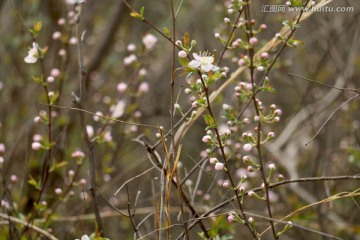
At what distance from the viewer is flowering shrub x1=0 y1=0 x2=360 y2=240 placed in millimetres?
2576

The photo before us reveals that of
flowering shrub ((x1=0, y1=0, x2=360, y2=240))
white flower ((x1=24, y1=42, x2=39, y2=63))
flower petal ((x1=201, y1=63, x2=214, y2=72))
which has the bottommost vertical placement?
flowering shrub ((x1=0, y1=0, x2=360, y2=240))

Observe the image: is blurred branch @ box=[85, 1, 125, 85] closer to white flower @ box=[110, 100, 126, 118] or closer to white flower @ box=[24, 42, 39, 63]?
white flower @ box=[110, 100, 126, 118]

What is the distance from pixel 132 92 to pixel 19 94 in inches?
63.0

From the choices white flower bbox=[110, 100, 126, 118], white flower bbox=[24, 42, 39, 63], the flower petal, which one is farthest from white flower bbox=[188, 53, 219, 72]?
white flower bbox=[110, 100, 126, 118]

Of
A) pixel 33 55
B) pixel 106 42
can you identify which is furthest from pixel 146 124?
pixel 33 55

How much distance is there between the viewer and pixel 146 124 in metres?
4.57

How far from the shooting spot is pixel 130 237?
4438 mm

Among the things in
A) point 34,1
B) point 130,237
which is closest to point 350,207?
point 130,237

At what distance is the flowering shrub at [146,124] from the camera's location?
2576mm

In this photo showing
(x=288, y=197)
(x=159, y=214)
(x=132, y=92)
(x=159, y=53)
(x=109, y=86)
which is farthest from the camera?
(x=159, y=53)

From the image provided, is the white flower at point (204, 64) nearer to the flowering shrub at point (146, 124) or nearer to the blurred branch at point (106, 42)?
the flowering shrub at point (146, 124)

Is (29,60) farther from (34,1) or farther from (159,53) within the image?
(159,53)

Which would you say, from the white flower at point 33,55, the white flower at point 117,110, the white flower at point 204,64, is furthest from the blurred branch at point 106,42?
the white flower at point 204,64

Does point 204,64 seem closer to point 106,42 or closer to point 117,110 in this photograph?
point 117,110
